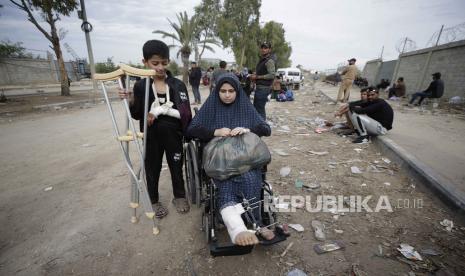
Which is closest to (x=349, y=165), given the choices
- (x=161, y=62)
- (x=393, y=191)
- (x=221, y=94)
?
(x=393, y=191)

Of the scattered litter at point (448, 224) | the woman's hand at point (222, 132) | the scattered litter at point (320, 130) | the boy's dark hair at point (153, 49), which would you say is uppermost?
the boy's dark hair at point (153, 49)

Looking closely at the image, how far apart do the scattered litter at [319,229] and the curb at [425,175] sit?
1.44 meters

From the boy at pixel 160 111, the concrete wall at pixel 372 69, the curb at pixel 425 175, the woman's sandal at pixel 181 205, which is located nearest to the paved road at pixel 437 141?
the curb at pixel 425 175

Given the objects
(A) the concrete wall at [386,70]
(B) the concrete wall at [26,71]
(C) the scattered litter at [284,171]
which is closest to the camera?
(C) the scattered litter at [284,171]

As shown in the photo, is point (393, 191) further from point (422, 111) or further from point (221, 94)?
point (422, 111)

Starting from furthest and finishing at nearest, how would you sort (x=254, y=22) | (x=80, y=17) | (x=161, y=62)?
(x=254, y=22)
(x=80, y=17)
(x=161, y=62)

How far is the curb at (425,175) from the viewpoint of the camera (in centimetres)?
239

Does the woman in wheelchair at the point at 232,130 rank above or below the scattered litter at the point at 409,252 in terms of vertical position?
above

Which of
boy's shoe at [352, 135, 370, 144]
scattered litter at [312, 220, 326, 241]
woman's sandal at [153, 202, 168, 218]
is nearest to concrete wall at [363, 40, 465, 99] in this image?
boy's shoe at [352, 135, 370, 144]

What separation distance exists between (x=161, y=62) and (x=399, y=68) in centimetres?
1670

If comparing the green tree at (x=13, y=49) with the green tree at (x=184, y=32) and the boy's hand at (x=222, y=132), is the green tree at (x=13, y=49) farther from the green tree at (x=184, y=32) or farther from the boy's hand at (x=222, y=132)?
the boy's hand at (x=222, y=132)

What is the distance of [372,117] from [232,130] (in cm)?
417

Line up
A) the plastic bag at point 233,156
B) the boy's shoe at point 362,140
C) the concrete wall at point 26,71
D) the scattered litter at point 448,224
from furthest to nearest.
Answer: the concrete wall at point 26,71, the boy's shoe at point 362,140, the scattered litter at point 448,224, the plastic bag at point 233,156

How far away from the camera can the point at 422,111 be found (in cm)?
793
